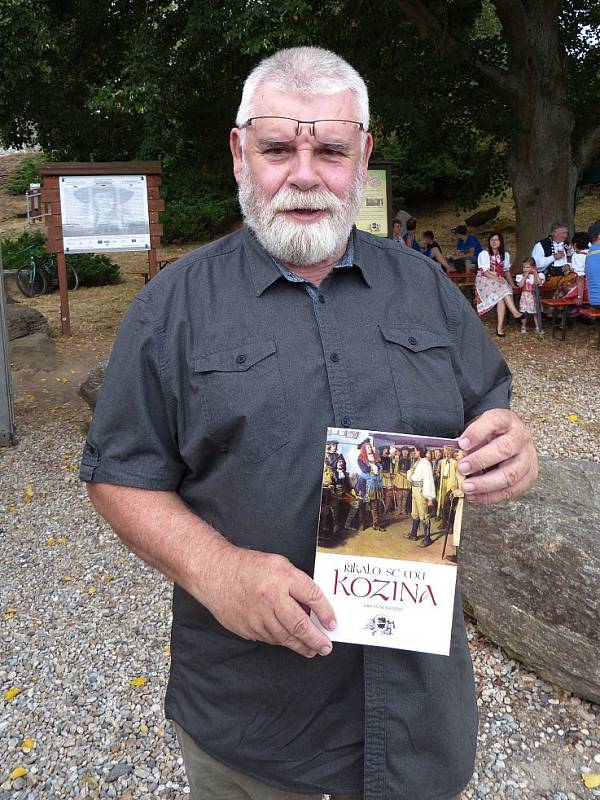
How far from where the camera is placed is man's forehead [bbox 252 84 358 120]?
155cm

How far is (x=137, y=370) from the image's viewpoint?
1479mm

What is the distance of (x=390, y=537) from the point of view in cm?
140

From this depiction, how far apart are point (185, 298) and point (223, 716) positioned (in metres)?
0.85

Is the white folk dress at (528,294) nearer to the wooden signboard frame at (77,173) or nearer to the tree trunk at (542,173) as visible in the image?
the tree trunk at (542,173)

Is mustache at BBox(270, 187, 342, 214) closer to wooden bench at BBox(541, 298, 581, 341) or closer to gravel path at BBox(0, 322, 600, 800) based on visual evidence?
gravel path at BBox(0, 322, 600, 800)

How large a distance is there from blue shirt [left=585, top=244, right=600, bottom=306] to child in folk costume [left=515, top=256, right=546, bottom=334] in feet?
2.73

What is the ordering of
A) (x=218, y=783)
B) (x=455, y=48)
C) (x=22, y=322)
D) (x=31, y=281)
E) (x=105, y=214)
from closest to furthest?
(x=218, y=783), (x=105, y=214), (x=22, y=322), (x=455, y=48), (x=31, y=281)

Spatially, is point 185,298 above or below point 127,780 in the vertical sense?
above

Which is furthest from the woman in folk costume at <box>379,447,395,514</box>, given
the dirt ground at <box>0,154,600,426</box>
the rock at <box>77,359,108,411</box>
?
the dirt ground at <box>0,154,600,426</box>

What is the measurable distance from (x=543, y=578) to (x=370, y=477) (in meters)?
2.28

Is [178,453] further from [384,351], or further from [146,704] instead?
[146,704]

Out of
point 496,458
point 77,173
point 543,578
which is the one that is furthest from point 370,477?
point 77,173

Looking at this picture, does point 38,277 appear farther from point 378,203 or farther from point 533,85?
point 533,85

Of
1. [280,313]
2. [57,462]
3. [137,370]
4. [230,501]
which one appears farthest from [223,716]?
[57,462]
